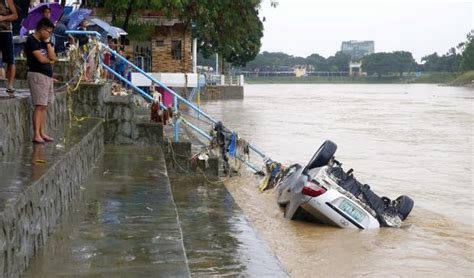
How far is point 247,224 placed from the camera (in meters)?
7.56

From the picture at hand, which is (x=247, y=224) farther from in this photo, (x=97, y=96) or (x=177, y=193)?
(x=97, y=96)

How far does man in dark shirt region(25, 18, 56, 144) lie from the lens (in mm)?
5953

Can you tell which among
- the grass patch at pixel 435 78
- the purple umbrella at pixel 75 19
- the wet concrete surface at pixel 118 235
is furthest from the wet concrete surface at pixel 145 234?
the grass patch at pixel 435 78

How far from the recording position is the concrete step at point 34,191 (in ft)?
10.8

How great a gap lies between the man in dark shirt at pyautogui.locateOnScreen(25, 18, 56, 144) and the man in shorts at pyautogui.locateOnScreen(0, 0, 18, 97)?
0.67 m

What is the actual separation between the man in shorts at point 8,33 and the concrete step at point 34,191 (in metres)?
0.86

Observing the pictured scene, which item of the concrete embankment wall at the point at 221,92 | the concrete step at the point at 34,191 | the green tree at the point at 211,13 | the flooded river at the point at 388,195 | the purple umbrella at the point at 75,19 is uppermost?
the green tree at the point at 211,13

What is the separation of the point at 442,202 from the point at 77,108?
6804 millimetres

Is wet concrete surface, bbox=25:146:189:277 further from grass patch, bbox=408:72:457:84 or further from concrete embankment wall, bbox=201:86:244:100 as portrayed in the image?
grass patch, bbox=408:72:457:84

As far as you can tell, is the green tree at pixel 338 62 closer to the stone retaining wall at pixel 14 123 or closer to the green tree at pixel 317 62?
the green tree at pixel 317 62

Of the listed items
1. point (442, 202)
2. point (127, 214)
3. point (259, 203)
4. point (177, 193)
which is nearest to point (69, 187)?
point (127, 214)

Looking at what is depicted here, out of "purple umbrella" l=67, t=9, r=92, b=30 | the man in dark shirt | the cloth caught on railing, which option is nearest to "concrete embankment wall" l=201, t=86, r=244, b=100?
"purple umbrella" l=67, t=9, r=92, b=30

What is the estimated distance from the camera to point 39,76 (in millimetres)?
6047

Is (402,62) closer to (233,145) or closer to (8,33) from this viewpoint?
(233,145)
